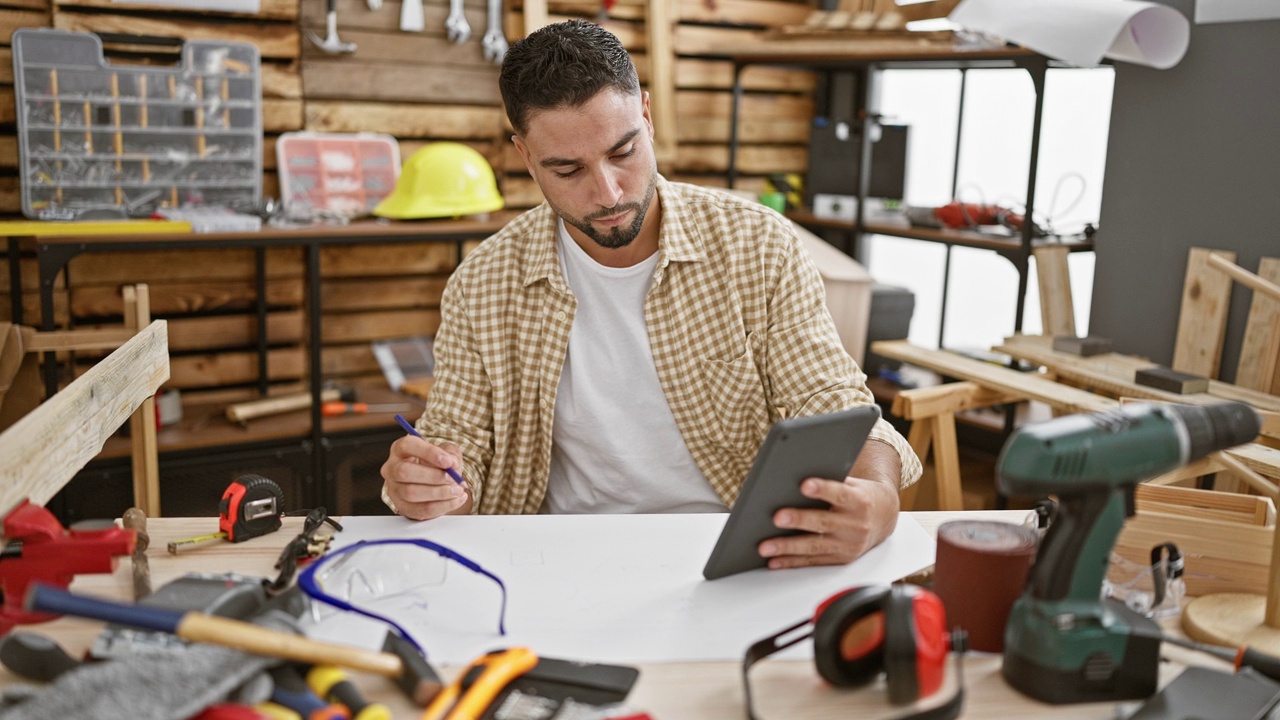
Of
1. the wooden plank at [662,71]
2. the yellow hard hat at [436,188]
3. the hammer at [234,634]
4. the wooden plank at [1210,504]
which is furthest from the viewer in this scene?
the wooden plank at [662,71]

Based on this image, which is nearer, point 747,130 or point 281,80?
point 281,80

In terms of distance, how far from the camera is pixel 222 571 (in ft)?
4.16

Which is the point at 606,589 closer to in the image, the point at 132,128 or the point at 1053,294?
the point at 1053,294

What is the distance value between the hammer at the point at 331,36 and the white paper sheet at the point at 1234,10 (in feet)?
7.73

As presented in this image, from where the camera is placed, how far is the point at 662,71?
151 inches

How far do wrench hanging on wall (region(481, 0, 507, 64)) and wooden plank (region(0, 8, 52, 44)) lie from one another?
1258mm

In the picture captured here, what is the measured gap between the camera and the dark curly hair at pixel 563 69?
166 cm

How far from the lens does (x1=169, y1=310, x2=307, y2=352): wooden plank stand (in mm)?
3359

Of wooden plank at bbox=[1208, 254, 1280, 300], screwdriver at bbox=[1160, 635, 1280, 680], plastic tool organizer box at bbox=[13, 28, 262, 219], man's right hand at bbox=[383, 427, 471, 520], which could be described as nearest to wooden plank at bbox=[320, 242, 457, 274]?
plastic tool organizer box at bbox=[13, 28, 262, 219]

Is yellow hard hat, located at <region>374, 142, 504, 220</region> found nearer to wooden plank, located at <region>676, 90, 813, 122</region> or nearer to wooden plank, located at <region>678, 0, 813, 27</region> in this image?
wooden plank, located at <region>676, 90, 813, 122</region>

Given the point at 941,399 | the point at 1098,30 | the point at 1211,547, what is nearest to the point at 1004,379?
the point at 941,399

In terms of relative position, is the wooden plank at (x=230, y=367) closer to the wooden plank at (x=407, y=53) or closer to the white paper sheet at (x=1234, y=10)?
the wooden plank at (x=407, y=53)

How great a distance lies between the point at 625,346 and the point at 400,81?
199cm

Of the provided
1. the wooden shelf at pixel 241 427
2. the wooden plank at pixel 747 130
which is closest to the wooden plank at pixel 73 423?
the wooden shelf at pixel 241 427
